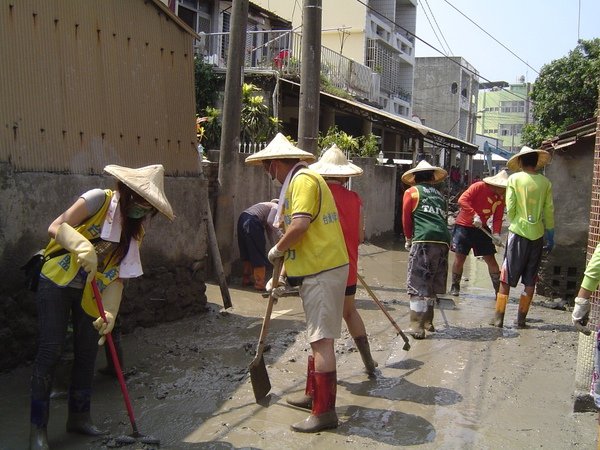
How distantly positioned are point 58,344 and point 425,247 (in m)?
4.04

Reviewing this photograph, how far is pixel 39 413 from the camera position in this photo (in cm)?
360

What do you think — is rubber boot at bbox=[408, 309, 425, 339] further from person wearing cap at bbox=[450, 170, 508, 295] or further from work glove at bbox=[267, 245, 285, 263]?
work glove at bbox=[267, 245, 285, 263]

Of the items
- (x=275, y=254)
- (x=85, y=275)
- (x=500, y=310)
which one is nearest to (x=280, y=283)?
(x=275, y=254)

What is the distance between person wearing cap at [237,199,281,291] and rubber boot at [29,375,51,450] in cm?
487

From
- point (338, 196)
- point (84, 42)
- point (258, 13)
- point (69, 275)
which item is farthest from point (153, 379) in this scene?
point (258, 13)

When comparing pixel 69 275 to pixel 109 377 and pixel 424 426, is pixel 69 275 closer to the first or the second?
pixel 109 377

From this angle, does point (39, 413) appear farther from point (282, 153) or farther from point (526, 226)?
point (526, 226)

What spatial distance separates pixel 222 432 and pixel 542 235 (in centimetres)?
454

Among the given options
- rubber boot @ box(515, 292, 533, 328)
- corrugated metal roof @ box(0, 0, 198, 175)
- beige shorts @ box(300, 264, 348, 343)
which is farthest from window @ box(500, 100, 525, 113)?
beige shorts @ box(300, 264, 348, 343)

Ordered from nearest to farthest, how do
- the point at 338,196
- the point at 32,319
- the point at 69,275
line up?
the point at 69,275 < the point at 32,319 < the point at 338,196

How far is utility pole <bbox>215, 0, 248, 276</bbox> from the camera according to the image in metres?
8.48

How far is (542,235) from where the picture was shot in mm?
7086

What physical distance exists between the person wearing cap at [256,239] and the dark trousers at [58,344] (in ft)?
14.8

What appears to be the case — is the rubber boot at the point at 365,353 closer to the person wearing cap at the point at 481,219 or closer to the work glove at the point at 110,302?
the work glove at the point at 110,302
